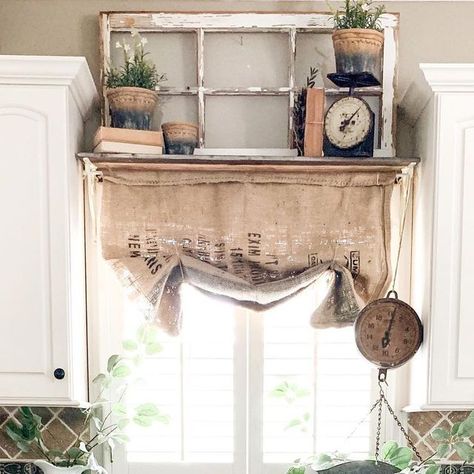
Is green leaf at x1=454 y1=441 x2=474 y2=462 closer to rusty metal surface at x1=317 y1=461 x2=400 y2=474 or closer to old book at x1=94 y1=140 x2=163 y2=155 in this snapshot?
rusty metal surface at x1=317 y1=461 x2=400 y2=474

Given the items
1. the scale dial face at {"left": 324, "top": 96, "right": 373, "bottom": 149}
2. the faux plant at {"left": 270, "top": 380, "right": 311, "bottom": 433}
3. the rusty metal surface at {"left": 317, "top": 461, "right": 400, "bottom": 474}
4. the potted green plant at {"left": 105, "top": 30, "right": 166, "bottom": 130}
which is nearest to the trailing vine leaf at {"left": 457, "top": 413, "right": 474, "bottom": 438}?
the rusty metal surface at {"left": 317, "top": 461, "right": 400, "bottom": 474}

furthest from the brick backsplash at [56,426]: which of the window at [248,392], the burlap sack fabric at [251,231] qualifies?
the burlap sack fabric at [251,231]

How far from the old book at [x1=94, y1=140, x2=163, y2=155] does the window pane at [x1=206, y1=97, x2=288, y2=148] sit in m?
0.25

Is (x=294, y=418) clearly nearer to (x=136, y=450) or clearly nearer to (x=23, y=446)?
(x=136, y=450)

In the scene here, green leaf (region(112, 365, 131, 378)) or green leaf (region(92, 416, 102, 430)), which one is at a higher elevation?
green leaf (region(112, 365, 131, 378))

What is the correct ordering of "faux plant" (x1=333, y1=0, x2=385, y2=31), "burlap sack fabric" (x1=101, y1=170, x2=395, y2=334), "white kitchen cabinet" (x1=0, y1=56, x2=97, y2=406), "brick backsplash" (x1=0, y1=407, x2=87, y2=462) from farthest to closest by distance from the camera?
1. "brick backsplash" (x1=0, y1=407, x2=87, y2=462)
2. "burlap sack fabric" (x1=101, y1=170, x2=395, y2=334)
3. "faux plant" (x1=333, y1=0, x2=385, y2=31)
4. "white kitchen cabinet" (x1=0, y1=56, x2=97, y2=406)

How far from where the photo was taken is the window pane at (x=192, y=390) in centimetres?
218

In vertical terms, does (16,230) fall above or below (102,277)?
above

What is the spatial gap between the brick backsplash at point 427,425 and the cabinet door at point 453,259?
0.26 metres

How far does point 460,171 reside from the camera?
6.08 ft

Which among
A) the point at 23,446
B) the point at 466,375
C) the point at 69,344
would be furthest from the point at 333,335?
the point at 23,446

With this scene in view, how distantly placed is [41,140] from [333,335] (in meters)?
1.22

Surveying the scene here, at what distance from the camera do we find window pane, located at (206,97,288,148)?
2100 millimetres

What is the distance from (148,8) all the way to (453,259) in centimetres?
133
